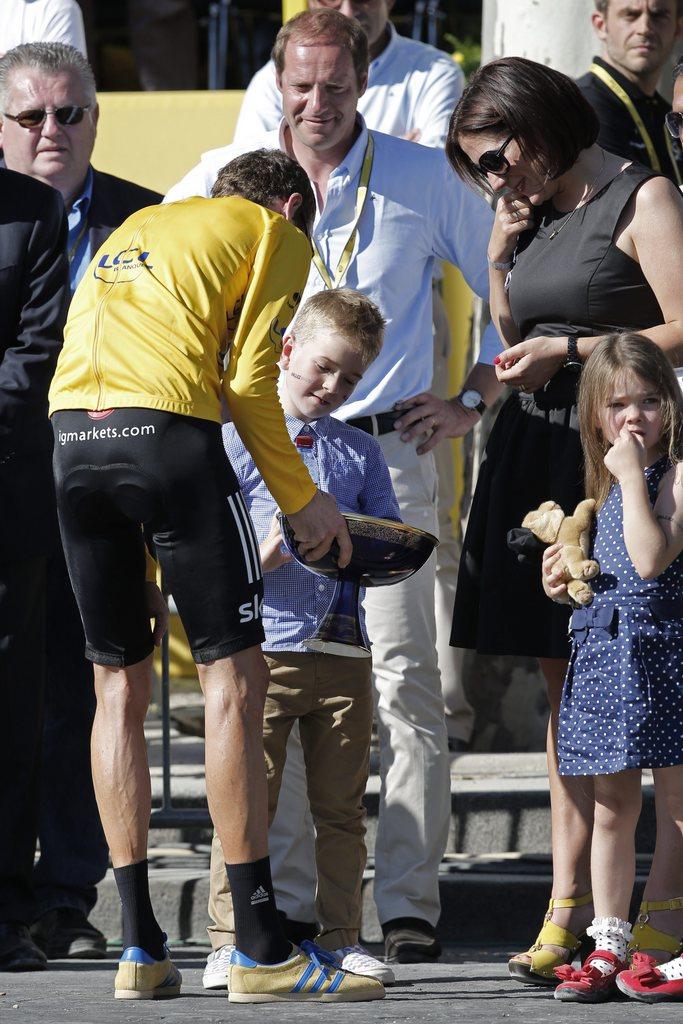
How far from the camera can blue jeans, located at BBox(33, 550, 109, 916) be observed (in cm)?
493

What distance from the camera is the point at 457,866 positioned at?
5.56 metres

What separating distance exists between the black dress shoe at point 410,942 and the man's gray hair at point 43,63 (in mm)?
2722

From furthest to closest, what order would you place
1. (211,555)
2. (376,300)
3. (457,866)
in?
(457,866), (376,300), (211,555)

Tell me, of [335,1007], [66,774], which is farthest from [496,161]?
[66,774]

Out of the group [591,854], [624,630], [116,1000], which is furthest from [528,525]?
[116,1000]

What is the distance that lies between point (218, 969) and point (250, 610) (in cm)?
91

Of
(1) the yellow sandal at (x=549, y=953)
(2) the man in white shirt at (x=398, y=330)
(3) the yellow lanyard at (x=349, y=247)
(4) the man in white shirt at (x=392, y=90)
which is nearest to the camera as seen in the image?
(1) the yellow sandal at (x=549, y=953)

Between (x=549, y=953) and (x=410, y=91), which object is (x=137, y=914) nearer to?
(x=549, y=953)

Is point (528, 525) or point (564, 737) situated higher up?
point (528, 525)

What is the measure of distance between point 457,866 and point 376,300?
1.90m

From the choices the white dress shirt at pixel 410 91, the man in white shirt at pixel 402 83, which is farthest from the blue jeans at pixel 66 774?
the white dress shirt at pixel 410 91

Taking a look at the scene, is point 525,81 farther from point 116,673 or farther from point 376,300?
point 116,673

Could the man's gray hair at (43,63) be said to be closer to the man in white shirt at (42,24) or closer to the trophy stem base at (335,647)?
the man in white shirt at (42,24)

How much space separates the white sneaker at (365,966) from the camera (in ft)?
13.6
